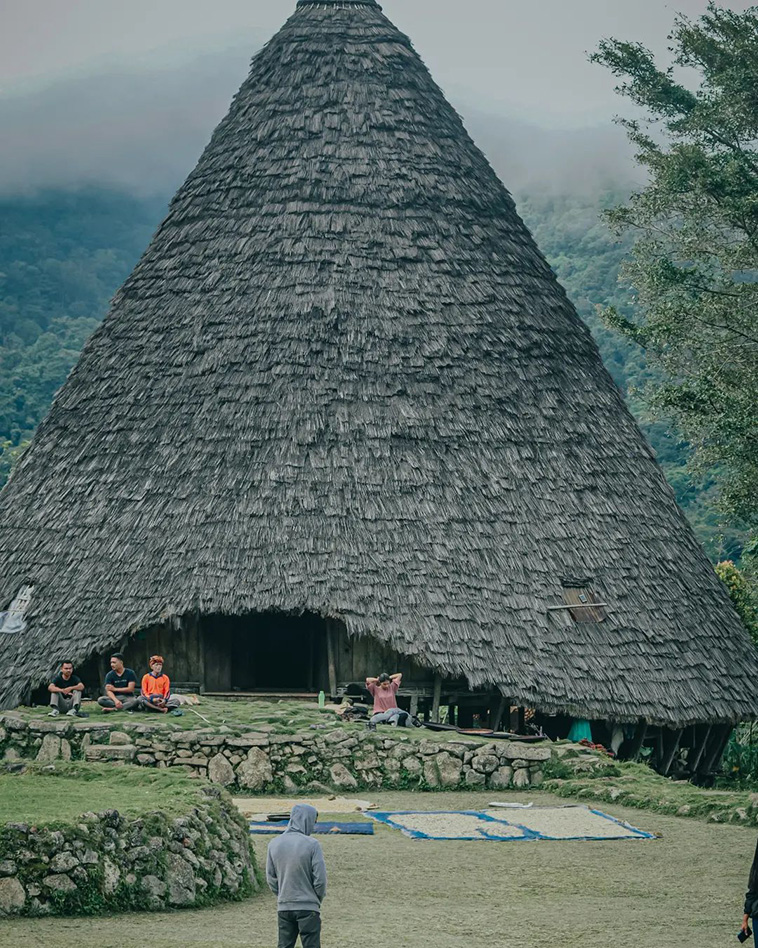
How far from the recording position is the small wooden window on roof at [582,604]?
75.5ft

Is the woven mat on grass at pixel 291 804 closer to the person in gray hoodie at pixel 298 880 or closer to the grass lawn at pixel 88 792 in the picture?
the grass lawn at pixel 88 792

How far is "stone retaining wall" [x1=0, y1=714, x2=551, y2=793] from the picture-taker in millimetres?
18188

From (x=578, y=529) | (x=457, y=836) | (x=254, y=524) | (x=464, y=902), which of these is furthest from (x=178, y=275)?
(x=464, y=902)

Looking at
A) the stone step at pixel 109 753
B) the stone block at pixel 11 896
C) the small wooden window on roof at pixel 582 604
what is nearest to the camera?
the stone block at pixel 11 896

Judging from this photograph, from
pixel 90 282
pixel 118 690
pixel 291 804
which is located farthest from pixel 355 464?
pixel 90 282

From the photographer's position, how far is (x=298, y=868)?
10.1 meters

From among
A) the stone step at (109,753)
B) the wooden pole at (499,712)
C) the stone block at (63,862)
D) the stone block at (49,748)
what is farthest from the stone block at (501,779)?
the stone block at (63,862)

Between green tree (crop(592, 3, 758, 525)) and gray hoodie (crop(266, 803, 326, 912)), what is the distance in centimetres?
1849

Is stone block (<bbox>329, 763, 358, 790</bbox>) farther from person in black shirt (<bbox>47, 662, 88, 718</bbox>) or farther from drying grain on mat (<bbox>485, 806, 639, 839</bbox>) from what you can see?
person in black shirt (<bbox>47, 662, 88, 718</bbox>)

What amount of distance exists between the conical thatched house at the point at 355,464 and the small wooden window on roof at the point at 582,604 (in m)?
0.03

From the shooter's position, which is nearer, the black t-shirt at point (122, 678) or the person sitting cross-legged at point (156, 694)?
the person sitting cross-legged at point (156, 694)

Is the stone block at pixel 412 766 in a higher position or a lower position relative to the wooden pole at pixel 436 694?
lower

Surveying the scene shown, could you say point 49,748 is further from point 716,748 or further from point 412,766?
point 716,748

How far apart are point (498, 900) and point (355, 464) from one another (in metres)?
11.6
